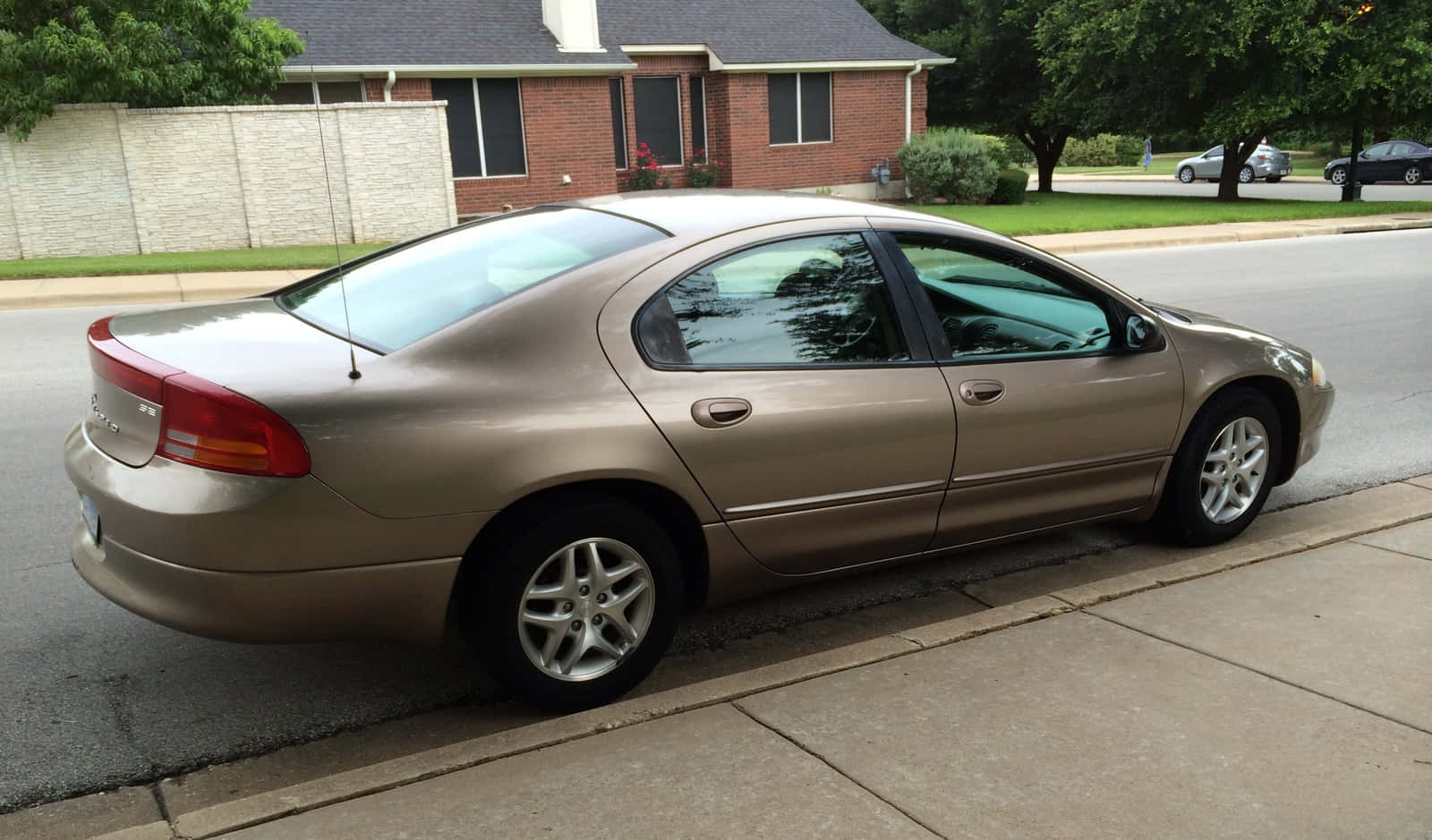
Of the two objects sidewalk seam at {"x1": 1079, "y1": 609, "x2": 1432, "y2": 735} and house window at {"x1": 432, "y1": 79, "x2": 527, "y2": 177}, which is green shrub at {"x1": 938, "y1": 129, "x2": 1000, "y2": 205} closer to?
house window at {"x1": 432, "y1": 79, "x2": 527, "y2": 177}

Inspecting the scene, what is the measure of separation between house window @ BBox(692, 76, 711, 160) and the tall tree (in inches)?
380

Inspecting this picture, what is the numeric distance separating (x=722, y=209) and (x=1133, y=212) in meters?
22.7

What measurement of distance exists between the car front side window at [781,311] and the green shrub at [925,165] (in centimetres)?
2437

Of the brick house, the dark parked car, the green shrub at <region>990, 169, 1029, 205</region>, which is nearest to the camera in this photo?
the brick house

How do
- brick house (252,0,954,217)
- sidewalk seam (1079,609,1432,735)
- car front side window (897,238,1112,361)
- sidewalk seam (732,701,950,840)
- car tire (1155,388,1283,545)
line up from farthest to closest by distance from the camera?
brick house (252,0,954,217)
car tire (1155,388,1283,545)
car front side window (897,238,1112,361)
sidewalk seam (1079,609,1432,735)
sidewalk seam (732,701,950,840)

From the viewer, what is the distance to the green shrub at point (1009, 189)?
2873cm

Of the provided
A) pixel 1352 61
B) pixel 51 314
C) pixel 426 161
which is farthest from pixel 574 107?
pixel 1352 61

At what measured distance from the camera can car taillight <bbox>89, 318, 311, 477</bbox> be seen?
315 centimetres

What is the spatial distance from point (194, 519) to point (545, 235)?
1568 millimetres

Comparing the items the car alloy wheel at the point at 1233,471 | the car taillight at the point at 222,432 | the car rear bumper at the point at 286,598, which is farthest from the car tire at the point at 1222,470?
the car taillight at the point at 222,432

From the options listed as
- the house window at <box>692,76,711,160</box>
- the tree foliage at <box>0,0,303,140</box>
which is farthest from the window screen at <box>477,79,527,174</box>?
the tree foliage at <box>0,0,303,140</box>

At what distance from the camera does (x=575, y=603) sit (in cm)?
353

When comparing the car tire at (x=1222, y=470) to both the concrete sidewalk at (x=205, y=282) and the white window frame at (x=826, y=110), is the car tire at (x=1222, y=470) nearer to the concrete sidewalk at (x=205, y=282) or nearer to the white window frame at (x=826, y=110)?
the concrete sidewalk at (x=205, y=282)

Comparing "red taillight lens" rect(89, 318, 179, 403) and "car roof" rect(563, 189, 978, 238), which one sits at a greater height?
"car roof" rect(563, 189, 978, 238)
